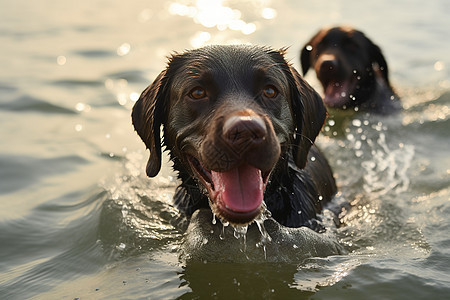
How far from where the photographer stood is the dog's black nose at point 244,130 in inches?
136

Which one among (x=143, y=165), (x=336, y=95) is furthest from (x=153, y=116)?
(x=336, y=95)

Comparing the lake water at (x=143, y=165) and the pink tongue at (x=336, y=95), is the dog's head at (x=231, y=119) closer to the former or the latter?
the lake water at (x=143, y=165)

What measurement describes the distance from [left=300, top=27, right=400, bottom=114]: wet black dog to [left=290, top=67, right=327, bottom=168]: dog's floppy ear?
3.33 m

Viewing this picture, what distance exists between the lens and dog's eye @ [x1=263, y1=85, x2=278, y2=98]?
165 inches

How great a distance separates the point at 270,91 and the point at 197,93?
48 cm

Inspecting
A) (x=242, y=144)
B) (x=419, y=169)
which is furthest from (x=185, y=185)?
(x=419, y=169)

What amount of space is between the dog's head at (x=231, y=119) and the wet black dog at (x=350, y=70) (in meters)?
3.43

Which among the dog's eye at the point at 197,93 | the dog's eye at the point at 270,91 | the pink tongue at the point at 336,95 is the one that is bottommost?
the dog's eye at the point at 270,91

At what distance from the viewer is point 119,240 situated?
497 cm

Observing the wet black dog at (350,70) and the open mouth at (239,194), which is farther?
the wet black dog at (350,70)

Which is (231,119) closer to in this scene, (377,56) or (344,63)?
(344,63)

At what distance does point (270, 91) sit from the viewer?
4.20 metres

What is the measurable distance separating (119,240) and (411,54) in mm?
8230

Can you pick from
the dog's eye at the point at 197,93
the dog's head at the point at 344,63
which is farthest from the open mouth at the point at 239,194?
the dog's head at the point at 344,63
